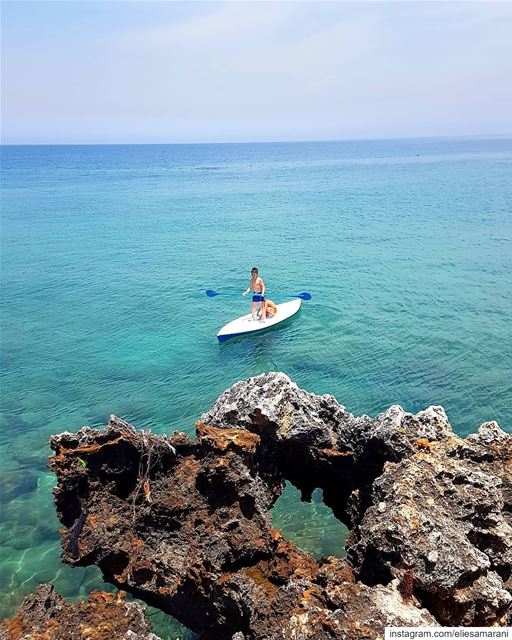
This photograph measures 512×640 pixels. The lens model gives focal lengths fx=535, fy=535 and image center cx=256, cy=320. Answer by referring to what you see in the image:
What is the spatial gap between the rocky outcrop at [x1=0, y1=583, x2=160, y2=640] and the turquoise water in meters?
5.17

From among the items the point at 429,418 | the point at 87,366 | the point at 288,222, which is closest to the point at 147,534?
the point at 429,418

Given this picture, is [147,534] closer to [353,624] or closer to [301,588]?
[301,588]

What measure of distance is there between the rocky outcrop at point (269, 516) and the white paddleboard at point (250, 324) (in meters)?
14.3

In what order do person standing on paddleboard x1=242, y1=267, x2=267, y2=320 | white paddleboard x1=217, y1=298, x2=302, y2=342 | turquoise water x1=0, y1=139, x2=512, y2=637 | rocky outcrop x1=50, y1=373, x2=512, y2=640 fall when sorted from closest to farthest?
1. rocky outcrop x1=50, y1=373, x2=512, y2=640
2. turquoise water x1=0, y1=139, x2=512, y2=637
3. white paddleboard x1=217, y1=298, x2=302, y2=342
4. person standing on paddleboard x1=242, y1=267, x2=267, y2=320

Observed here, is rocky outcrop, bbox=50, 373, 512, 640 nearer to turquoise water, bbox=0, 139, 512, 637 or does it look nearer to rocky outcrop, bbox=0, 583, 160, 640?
rocky outcrop, bbox=0, 583, 160, 640

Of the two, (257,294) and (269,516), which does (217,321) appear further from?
(269,516)

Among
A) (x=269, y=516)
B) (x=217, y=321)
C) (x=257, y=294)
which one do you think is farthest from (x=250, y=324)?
(x=269, y=516)

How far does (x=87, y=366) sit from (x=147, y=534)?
14890 mm

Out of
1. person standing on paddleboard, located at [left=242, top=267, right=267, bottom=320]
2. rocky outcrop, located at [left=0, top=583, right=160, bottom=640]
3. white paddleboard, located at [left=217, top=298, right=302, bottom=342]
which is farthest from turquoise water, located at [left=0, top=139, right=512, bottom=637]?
rocky outcrop, located at [left=0, top=583, right=160, bottom=640]

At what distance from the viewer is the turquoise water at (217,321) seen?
53.8ft

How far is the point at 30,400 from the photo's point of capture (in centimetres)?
1886

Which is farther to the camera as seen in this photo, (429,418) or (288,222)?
(288,222)

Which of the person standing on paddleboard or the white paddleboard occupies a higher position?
the person standing on paddleboard

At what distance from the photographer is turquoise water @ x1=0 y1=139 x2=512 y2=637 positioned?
1641 centimetres
